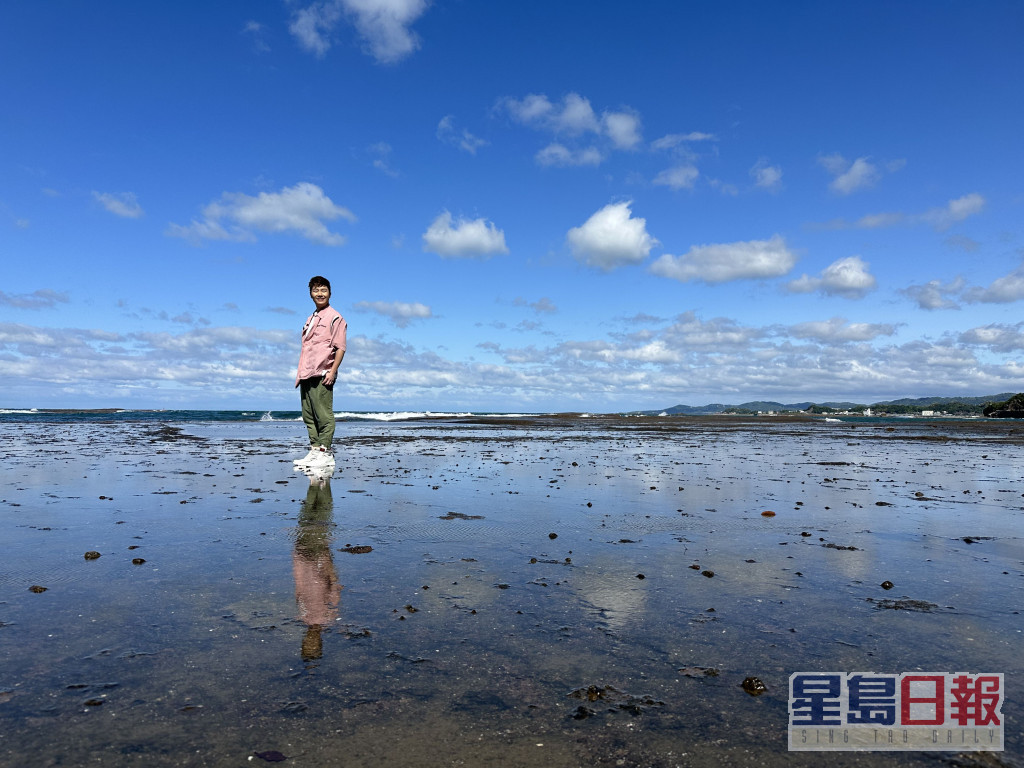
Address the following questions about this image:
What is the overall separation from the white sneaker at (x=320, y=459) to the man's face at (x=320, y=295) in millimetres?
3229

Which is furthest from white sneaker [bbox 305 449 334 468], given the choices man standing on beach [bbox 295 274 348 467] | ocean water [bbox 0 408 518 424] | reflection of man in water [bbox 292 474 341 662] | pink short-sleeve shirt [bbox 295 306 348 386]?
ocean water [bbox 0 408 518 424]

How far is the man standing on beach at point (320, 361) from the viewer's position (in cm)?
1212

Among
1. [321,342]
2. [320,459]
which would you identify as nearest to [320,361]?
[321,342]

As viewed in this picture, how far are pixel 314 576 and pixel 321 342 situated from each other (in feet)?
24.2

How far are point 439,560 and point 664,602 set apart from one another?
2.54 meters

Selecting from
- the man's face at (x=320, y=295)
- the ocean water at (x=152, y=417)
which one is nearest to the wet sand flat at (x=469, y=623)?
the man's face at (x=320, y=295)

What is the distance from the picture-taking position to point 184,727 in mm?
2961

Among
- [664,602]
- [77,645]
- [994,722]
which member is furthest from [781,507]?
[77,645]

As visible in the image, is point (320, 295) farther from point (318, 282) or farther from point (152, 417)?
point (152, 417)

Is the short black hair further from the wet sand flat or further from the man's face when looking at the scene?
the wet sand flat

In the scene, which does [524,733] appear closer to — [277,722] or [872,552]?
[277,722]

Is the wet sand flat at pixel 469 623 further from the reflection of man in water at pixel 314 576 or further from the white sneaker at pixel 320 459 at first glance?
the white sneaker at pixel 320 459

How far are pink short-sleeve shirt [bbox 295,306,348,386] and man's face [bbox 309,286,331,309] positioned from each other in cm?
20

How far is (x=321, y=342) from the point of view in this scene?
12133 millimetres
